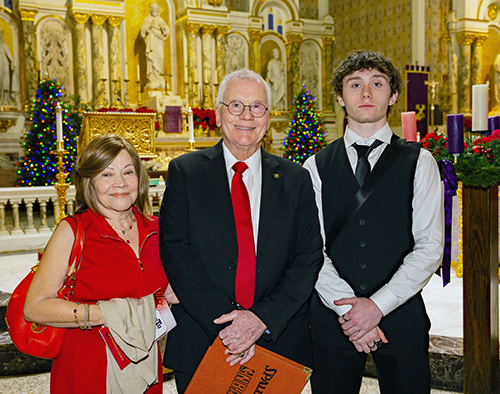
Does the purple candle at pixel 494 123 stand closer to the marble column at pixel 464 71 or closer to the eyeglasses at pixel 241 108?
the eyeglasses at pixel 241 108

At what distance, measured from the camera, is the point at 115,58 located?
12.8m

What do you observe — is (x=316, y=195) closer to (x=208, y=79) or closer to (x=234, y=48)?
(x=208, y=79)

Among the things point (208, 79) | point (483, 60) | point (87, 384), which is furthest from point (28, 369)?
point (483, 60)

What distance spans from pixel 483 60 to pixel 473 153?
14.7 metres

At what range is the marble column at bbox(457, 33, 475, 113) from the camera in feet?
48.3

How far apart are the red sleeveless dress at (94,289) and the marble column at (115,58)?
37.0 feet

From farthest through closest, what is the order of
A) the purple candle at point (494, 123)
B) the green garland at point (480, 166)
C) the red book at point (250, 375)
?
the purple candle at point (494, 123), the green garland at point (480, 166), the red book at point (250, 375)

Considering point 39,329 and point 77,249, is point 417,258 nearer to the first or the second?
point 77,249

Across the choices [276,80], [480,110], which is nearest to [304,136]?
[276,80]

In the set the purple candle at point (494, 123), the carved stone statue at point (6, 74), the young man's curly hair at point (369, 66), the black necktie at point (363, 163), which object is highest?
the carved stone statue at point (6, 74)

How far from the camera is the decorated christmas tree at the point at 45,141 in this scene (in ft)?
31.7

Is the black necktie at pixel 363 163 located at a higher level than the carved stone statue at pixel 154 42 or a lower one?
lower

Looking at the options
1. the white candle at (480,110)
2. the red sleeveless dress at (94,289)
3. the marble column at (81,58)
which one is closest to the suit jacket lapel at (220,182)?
the red sleeveless dress at (94,289)

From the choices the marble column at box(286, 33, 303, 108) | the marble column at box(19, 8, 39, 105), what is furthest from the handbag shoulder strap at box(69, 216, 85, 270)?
the marble column at box(286, 33, 303, 108)
